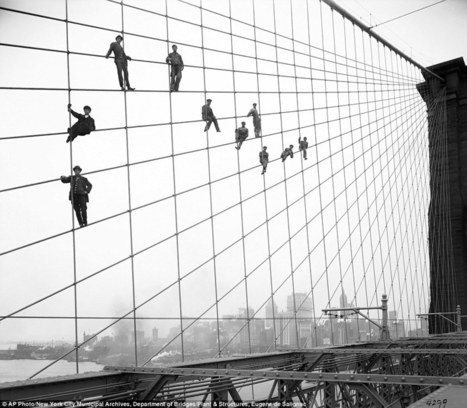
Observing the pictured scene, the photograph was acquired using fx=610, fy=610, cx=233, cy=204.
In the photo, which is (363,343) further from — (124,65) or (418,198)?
(418,198)

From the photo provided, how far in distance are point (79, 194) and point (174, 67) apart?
3.98m

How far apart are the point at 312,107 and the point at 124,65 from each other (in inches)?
365

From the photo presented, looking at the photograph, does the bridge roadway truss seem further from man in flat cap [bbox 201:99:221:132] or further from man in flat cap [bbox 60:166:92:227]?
man in flat cap [bbox 201:99:221:132]

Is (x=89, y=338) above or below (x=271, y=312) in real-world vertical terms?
above

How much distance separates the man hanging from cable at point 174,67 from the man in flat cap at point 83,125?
2.69 metres

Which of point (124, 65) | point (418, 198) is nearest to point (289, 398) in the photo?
point (124, 65)

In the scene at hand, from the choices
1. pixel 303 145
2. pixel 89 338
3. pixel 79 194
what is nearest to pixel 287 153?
pixel 303 145

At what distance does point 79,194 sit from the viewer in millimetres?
8539

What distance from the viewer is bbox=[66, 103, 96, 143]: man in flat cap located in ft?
28.6

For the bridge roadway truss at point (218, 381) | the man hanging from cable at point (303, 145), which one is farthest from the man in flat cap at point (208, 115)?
the bridge roadway truss at point (218, 381)

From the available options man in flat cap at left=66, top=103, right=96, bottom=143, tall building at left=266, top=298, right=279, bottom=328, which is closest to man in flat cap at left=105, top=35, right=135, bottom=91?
man in flat cap at left=66, top=103, right=96, bottom=143

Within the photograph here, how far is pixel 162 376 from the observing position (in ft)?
17.5

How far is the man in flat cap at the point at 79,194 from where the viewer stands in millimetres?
A: 8453

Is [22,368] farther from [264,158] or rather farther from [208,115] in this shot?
[264,158]
